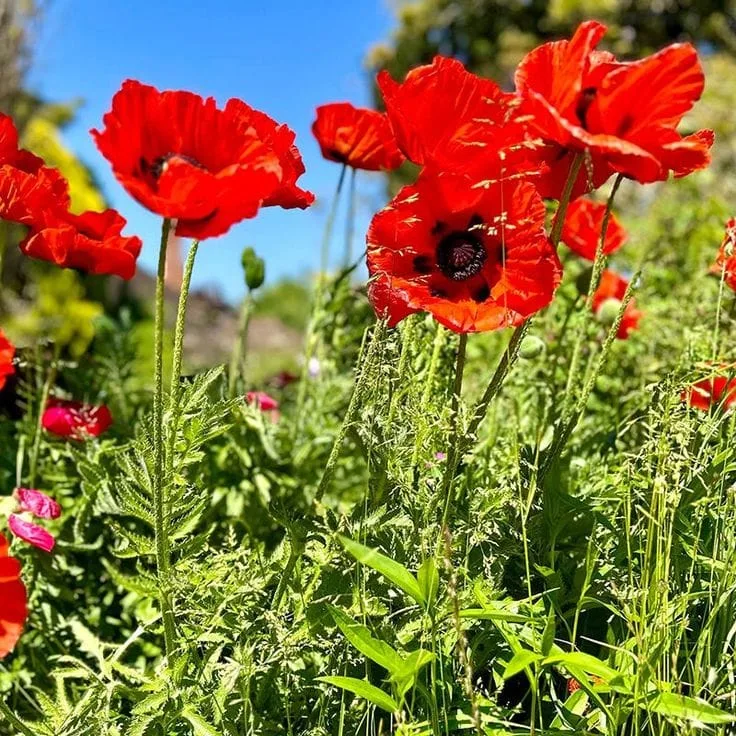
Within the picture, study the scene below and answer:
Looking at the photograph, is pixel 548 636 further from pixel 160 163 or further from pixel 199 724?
pixel 160 163

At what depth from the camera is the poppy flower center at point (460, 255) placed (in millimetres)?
1152

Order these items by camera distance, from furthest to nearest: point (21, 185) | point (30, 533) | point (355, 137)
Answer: point (355, 137)
point (30, 533)
point (21, 185)

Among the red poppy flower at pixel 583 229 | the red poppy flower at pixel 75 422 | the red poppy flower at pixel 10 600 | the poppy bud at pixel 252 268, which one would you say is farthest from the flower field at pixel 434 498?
the poppy bud at pixel 252 268

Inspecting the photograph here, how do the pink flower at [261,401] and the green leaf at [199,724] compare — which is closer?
the green leaf at [199,724]

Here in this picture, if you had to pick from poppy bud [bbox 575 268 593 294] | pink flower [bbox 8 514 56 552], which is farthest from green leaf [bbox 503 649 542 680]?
poppy bud [bbox 575 268 593 294]

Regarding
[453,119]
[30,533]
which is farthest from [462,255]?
[30,533]

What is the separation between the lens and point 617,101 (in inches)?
38.7

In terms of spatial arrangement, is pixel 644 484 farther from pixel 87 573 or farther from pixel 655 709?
pixel 87 573

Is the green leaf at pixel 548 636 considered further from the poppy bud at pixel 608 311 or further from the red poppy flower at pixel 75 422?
the poppy bud at pixel 608 311

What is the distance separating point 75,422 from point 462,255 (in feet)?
2.86

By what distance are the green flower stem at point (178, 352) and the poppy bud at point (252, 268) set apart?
920mm

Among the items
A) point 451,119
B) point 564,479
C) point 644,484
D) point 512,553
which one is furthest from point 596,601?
point 451,119

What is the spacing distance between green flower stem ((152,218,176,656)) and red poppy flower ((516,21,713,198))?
0.43 m

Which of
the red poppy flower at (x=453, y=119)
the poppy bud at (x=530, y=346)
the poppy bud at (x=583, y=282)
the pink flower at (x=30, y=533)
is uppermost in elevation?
the red poppy flower at (x=453, y=119)
